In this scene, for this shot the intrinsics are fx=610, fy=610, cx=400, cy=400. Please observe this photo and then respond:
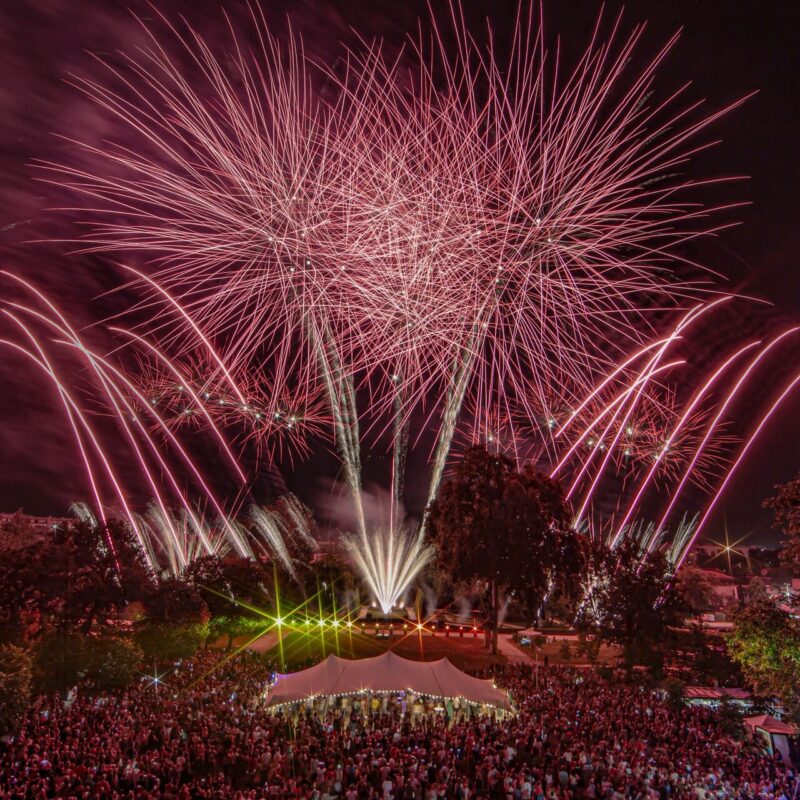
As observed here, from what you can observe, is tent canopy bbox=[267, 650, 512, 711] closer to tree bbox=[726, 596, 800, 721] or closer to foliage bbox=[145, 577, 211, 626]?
tree bbox=[726, 596, 800, 721]

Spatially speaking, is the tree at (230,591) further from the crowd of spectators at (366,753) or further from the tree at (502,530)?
the crowd of spectators at (366,753)

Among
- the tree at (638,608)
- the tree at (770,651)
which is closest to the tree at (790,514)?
the tree at (770,651)

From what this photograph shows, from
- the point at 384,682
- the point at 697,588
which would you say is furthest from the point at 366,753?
the point at 697,588

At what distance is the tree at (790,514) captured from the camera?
20047mm

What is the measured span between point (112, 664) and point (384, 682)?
437 inches

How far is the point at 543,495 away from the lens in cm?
3106

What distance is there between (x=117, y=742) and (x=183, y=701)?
4.87 m

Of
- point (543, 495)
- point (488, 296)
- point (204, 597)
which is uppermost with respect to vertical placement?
point (488, 296)

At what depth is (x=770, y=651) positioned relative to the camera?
790 inches

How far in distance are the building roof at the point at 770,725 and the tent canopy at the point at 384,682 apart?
7878 mm

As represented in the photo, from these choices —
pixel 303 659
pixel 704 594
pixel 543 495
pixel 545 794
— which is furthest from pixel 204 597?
pixel 704 594

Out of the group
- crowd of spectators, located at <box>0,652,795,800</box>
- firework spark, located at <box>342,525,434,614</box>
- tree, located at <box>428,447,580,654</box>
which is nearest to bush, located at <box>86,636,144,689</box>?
crowd of spectators, located at <box>0,652,795,800</box>

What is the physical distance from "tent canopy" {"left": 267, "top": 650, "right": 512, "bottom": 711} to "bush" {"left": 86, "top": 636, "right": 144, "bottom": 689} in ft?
24.2

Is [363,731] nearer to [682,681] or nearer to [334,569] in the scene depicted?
[682,681]
